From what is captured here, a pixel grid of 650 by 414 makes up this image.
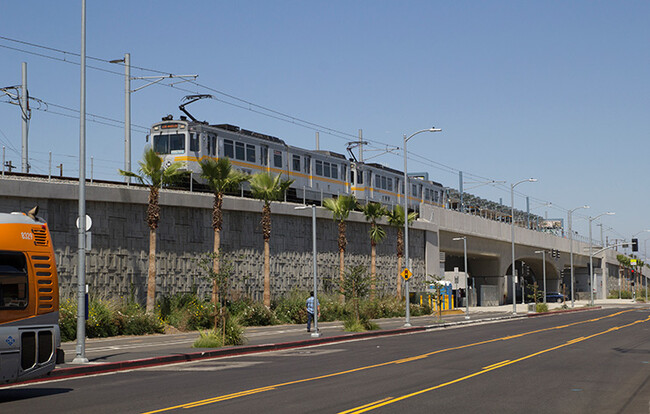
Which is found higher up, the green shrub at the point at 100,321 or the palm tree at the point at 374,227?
the palm tree at the point at 374,227

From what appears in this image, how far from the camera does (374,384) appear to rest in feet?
52.1

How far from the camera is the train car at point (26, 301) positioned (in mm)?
13273

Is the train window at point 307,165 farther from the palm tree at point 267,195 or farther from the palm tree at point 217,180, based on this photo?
the palm tree at point 217,180

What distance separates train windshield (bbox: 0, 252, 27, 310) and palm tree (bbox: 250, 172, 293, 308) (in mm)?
28119

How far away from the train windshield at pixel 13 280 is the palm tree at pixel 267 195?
1107 inches

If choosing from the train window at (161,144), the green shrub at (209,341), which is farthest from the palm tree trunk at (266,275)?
the green shrub at (209,341)

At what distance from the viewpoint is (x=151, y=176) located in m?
35.2

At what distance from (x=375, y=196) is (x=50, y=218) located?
29.6m

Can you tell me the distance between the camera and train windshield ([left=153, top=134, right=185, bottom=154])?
39.8 metres

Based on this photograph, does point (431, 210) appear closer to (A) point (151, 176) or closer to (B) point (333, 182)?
(B) point (333, 182)

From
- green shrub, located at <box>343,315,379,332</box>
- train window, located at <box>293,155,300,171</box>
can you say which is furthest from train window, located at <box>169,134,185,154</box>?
green shrub, located at <box>343,315,379,332</box>

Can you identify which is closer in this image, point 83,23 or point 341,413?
point 341,413

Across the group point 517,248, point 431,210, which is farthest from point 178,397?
point 517,248

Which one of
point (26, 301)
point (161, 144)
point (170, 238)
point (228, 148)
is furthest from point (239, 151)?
point (26, 301)
